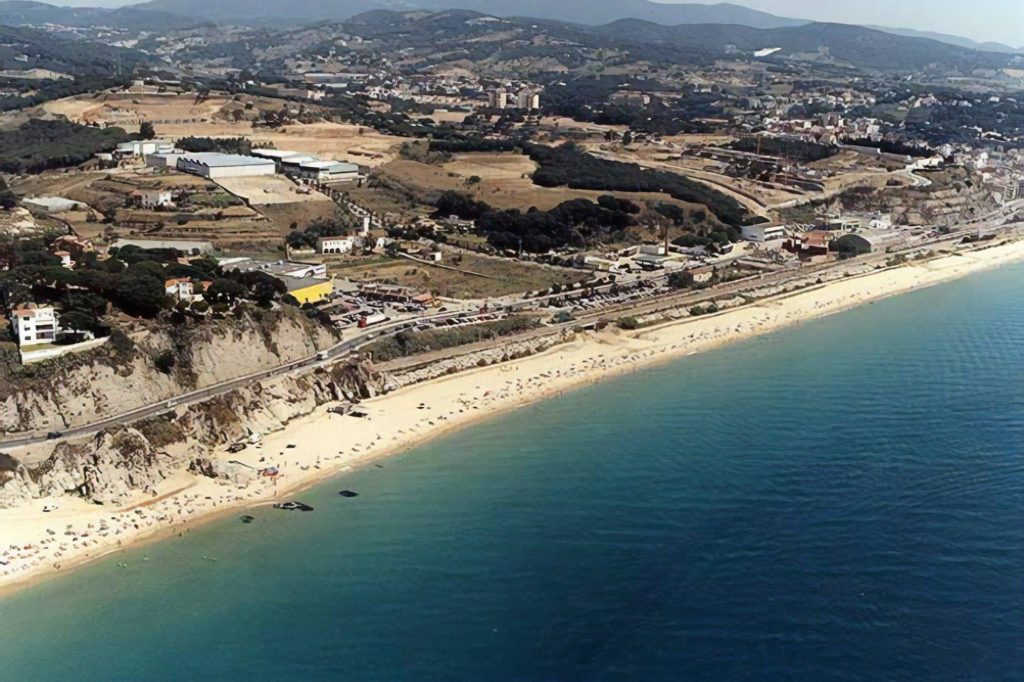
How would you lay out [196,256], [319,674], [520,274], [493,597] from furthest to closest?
1. [520,274]
2. [196,256]
3. [493,597]
4. [319,674]

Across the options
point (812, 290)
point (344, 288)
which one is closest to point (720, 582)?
point (344, 288)

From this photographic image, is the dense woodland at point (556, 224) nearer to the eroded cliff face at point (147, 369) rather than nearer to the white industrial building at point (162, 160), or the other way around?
the white industrial building at point (162, 160)

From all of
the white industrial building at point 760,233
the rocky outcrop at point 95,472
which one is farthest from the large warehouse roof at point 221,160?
the rocky outcrop at point 95,472

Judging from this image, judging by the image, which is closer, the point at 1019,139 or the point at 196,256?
the point at 196,256

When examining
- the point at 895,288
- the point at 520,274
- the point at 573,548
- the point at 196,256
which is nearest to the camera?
the point at 573,548

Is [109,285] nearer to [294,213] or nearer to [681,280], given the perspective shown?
[294,213]

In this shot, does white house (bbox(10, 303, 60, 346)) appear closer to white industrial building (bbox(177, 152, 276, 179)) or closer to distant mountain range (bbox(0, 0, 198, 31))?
white industrial building (bbox(177, 152, 276, 179))

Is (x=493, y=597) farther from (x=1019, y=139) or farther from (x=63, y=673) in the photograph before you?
(x=1019, y=139)

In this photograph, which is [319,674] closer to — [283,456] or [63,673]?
[63,673]

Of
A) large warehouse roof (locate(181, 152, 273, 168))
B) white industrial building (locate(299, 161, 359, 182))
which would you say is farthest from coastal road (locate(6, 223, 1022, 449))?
white industrial building (locate(299, 161, 359, 182))
